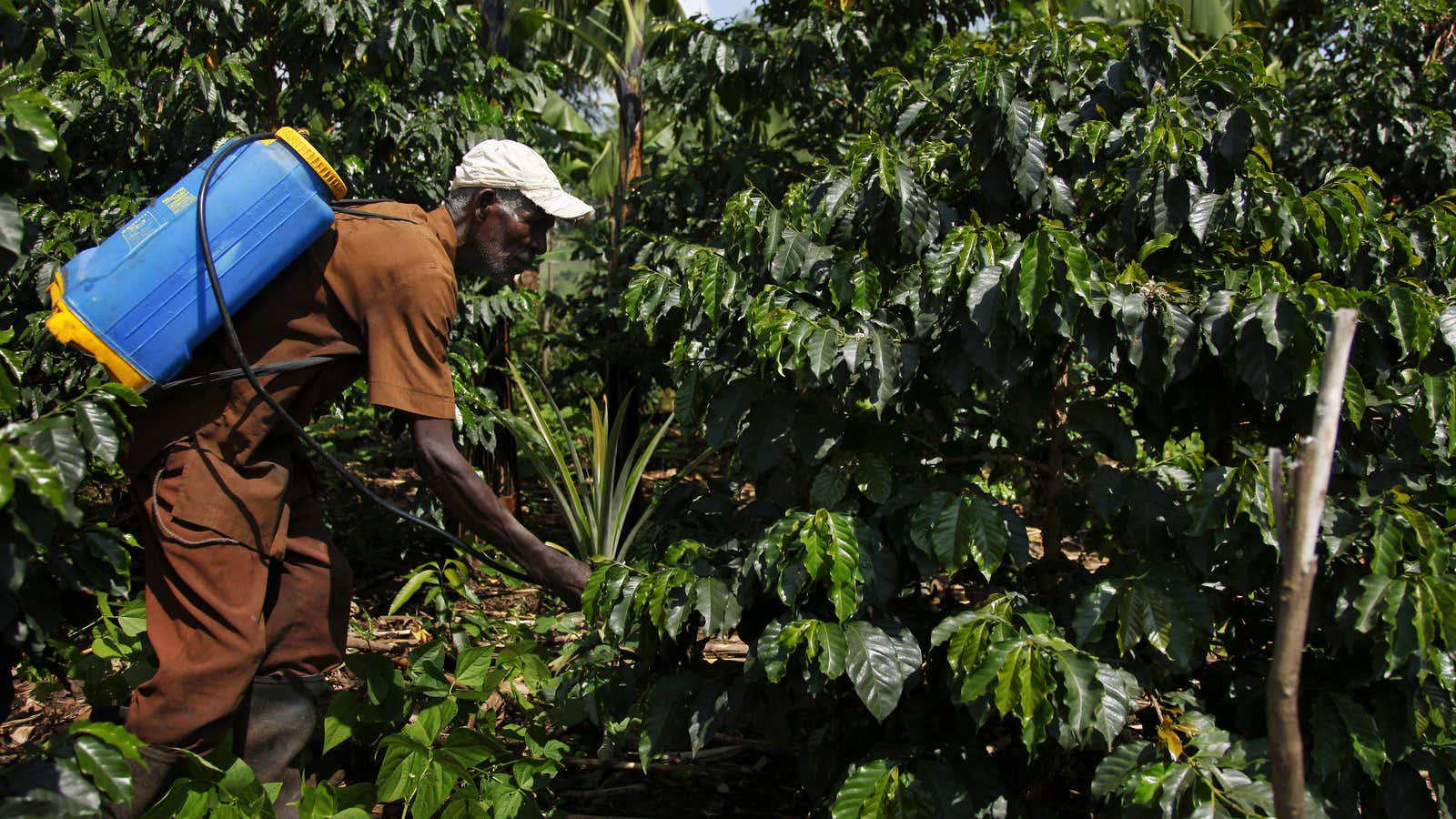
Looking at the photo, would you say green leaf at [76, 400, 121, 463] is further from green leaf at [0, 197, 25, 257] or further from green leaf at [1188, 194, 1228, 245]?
green leaf at [1188, 194, 1228, 245]

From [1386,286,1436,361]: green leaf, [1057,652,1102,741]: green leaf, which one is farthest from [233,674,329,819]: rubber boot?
[1386,286,1436,361]: green leaf

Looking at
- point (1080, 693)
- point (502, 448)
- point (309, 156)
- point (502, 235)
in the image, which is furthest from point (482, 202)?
point (502, 448)

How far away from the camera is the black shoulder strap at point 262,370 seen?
7.66 ft

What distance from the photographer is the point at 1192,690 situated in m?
2.41

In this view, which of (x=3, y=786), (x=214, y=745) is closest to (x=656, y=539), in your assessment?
(x=214, y=745)

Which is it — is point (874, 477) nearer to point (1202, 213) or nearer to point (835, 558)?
point (835, 558)

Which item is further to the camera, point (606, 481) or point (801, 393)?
point (606, 481)

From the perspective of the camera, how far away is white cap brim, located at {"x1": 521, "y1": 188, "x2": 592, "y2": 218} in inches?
100

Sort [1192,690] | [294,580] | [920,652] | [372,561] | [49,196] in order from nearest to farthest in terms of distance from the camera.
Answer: [920,652], [1192,690], [294,580], [49,196], [372,561]

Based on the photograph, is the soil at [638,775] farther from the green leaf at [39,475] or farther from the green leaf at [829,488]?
the green leaf at [39,475]

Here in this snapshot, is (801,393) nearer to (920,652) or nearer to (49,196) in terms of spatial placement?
(920,652)

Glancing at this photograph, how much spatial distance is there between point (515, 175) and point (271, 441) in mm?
812

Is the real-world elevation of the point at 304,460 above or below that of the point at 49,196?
below

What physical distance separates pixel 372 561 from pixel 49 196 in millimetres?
1975
